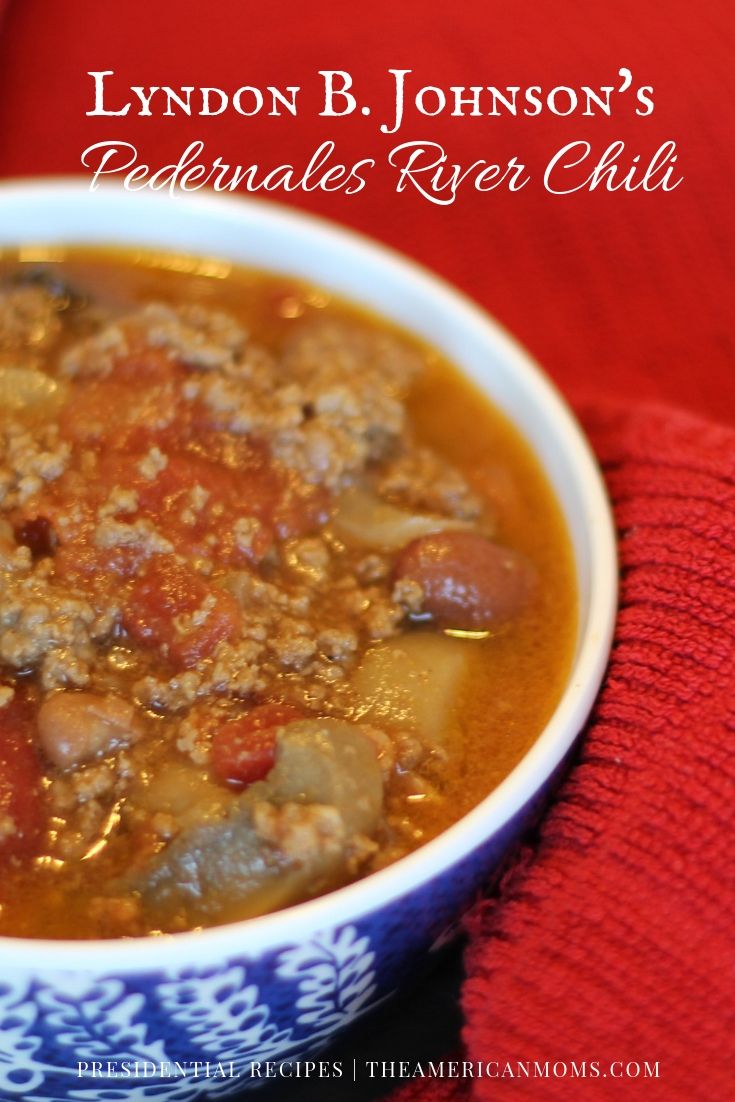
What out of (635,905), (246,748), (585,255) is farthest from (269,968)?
(585,255)

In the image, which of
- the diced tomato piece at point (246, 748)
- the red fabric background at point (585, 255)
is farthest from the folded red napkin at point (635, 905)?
the diced tomato piece at point (246, 748)

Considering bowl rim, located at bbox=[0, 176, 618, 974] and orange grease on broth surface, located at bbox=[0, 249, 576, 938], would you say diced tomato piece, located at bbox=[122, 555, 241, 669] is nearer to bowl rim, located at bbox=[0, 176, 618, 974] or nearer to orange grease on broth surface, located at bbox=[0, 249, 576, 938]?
orange grease on broth surface, located at bbox=[0, 249, 576, 938]

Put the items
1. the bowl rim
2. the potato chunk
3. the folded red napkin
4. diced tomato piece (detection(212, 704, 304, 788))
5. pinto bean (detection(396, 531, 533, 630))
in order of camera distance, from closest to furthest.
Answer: the bowl rim < the folded red napkin < diced tomato piece (detection(212, 704, 304, 788)) < the potato chunk < pinto bean (detection(396, 531, 533, 630))

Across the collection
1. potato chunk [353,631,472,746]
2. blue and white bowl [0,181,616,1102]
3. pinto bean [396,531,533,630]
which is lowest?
blue and white bowl [0,181,616,1102]

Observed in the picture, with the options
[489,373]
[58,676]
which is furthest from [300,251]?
[58,676]

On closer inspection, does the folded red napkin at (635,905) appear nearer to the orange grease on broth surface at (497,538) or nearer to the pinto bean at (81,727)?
the orange grease on broth surface at (497,538)

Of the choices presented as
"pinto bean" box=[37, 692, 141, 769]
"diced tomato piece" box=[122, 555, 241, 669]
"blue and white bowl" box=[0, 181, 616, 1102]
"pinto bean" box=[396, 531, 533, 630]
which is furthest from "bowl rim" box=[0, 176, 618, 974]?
"diced tomato piece" box=[122, 555, 241, 669]

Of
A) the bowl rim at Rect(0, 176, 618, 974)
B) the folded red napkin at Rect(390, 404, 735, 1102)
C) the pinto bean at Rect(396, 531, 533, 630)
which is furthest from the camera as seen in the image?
the pinto bean at Rect(396, 531, 533, 630)
